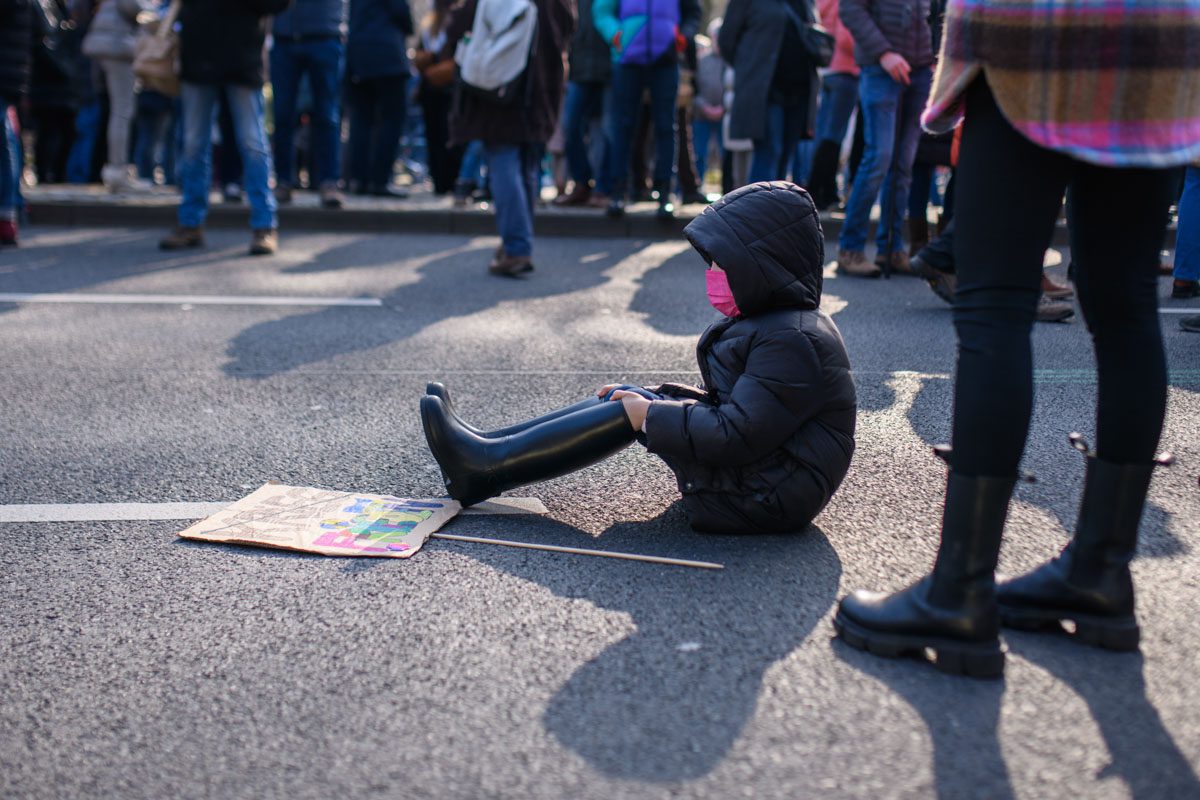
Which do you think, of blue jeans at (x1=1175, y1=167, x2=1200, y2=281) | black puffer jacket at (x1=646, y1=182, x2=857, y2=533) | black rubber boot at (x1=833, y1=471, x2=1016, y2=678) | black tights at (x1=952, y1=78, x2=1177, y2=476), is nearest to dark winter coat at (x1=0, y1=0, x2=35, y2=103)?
black puffer jacket at (x1=646, y1=182, x2=857, y2=533)

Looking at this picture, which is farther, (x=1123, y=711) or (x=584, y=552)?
(x=584, y=552)

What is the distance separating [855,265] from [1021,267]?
17.6 ft

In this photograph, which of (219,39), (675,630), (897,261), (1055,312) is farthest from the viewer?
(219,39)

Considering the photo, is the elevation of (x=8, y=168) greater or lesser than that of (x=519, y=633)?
greater

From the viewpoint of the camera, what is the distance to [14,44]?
8125 mm

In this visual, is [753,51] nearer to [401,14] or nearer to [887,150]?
[887,150]

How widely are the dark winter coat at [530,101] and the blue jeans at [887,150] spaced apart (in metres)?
1.77

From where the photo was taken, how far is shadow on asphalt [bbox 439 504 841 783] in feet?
6.96

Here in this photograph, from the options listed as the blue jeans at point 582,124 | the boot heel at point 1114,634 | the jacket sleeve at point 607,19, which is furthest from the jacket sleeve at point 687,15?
the boot heel at point 1114,634

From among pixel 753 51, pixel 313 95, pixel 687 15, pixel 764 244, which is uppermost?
pixel 687 15

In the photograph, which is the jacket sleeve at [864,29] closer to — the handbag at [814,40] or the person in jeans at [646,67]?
the handbag at [814,40]

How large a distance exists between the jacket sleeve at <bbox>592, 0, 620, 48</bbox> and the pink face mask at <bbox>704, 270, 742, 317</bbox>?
635 cm

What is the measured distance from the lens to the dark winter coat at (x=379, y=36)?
1048 centimetres

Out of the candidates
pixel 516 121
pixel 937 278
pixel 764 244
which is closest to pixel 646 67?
pixel 516 121
